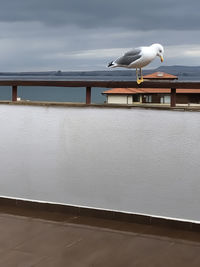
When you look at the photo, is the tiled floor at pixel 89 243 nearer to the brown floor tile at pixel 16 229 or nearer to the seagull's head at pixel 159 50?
the brown floor tile at pixel 16 229

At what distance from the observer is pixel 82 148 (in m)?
4.04

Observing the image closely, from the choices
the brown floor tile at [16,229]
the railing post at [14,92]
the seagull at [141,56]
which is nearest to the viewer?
the brown floor tile at [16,229]

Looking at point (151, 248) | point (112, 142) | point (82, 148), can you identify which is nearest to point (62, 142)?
point (82, 148)

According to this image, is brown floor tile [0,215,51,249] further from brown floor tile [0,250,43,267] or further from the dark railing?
the dark railing

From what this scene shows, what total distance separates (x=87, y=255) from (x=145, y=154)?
41.1 inches

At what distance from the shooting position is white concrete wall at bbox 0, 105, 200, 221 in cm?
362

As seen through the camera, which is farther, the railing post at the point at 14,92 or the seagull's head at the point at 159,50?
the railing post at the point at 14,92

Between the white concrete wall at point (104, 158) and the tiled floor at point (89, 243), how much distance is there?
228 mm

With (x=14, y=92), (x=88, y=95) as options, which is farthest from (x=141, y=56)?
(x=14, y=92)

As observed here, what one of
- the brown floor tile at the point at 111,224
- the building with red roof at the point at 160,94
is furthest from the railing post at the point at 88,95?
the brown floor tile at the point at 111,224

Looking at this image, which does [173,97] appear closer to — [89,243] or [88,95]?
[88,95]

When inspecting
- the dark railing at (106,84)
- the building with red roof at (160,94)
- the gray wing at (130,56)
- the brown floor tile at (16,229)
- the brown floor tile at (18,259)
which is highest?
the gray wing at (130,56)

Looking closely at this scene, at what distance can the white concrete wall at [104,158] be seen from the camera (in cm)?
362

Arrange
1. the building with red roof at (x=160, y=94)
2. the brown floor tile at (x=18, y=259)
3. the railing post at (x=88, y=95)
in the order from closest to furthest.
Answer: the brown floor tile at (x=18, y=259), the railing post at (x=88, y=95), the building with red roof at (x=160, y=94)
